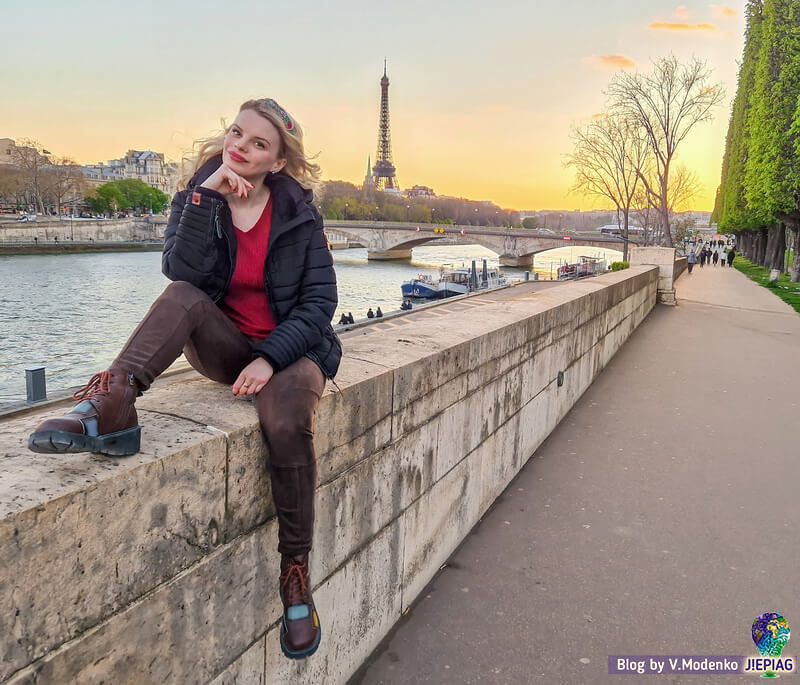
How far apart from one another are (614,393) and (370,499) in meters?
5.29

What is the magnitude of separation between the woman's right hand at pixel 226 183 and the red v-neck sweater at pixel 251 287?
0.44ft

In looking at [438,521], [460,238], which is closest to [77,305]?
[438,521]

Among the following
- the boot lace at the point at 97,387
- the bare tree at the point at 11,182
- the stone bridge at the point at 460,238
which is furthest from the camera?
the bare tree at the point at 11,182

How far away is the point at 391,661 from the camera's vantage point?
2.83 m

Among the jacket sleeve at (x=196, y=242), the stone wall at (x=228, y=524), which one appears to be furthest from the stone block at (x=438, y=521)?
the jacket sleeve at (x=196, y=242)

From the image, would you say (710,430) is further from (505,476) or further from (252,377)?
(252,377)

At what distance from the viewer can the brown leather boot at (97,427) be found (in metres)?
1.56

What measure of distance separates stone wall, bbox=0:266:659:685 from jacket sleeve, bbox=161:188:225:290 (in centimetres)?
41

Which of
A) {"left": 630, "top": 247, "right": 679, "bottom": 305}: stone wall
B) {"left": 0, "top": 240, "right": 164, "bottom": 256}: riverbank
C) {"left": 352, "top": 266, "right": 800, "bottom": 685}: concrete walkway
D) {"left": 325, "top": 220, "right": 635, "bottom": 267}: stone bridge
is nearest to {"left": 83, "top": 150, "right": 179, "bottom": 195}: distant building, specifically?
{"left": 0, "top": 240, "right": 164, "bottom": 256}: riverbank

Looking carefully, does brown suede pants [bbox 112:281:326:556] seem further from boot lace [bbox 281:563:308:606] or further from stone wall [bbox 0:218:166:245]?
stone wall [bbox 0:218:166:245]

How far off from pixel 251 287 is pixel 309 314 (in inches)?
9.7

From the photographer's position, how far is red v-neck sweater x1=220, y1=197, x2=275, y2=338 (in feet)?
7.69

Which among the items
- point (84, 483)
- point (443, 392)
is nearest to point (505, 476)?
point (443, 392)

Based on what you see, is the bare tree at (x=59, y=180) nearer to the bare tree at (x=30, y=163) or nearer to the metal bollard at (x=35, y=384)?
the bare tree at (x=30, y=163)
